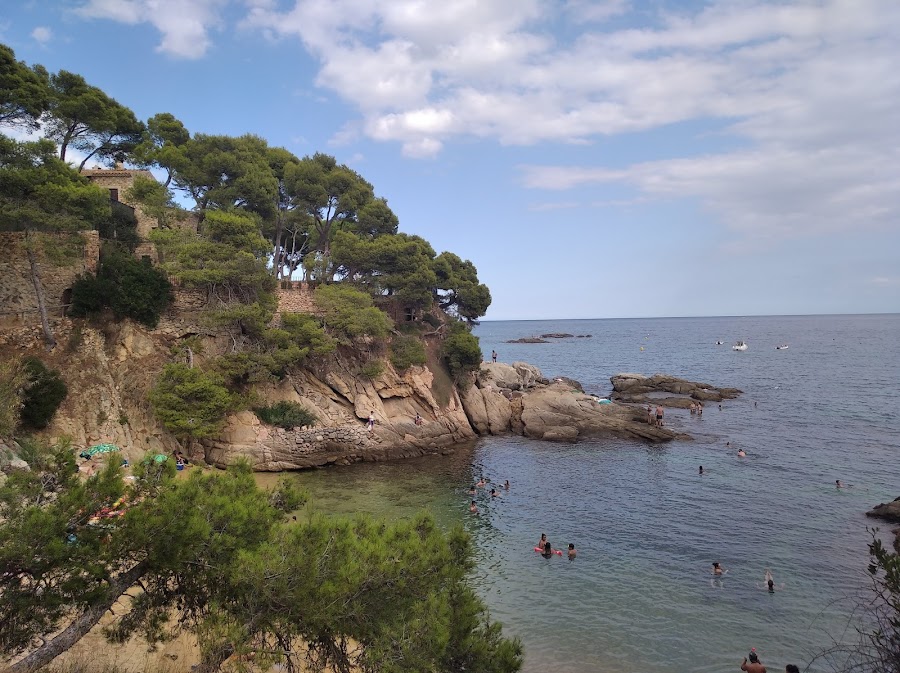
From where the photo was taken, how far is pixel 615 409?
38.2 m

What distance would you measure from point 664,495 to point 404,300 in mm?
21427

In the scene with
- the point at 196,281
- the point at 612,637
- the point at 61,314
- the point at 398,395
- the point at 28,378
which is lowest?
the point at 612,637

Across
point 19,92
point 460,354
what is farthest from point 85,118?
point 460,354

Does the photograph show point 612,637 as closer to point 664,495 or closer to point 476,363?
point 664,495

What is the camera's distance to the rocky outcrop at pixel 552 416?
35281mm

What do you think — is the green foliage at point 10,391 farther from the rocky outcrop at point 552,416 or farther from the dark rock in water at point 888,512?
the dark rock in water at point 888,512

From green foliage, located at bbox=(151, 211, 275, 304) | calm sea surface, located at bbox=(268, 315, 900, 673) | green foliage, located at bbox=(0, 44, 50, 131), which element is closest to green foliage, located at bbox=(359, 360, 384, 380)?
calm sea surface, located at bbox=(268, 315, 900, 673)

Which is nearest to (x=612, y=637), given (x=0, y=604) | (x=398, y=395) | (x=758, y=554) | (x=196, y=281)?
(x=758, y=554)

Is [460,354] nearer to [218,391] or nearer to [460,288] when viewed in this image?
[460,288]

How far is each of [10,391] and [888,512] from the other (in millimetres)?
31540

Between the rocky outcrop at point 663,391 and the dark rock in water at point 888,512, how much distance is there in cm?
2526

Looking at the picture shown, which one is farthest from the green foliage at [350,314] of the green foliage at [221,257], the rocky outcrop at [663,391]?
the rocky outcrop at [663,391]

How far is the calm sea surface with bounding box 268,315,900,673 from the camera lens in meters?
13.8

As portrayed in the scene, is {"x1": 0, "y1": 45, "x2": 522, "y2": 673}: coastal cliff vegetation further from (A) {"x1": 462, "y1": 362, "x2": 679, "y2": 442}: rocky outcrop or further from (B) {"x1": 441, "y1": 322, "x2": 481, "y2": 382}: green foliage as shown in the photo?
(A) {"x1": 462, "y1": 362, "x2": 679, "y2": 442}: rocky outcrop
